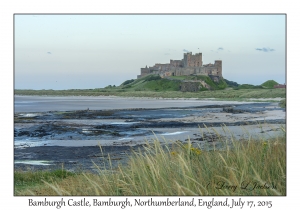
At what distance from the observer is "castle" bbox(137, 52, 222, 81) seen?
934 cm

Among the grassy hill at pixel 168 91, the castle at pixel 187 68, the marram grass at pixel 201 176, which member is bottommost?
the marram grass at pixel 201 176

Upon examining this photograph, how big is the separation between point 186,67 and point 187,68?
0.12 ft

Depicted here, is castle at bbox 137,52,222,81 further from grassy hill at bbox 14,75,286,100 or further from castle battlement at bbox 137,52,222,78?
grassy hill at bbox 14,75,286,100

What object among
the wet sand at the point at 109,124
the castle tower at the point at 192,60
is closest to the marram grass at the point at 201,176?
the wet sand at the point at 109,124

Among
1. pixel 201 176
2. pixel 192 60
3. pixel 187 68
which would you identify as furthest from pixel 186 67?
pixel 201 176

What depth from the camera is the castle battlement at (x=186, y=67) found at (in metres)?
9.34

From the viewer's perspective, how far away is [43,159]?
9508 mm

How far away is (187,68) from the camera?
9.42 meters

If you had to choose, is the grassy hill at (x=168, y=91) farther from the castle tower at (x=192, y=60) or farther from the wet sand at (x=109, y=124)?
the castle tower at (x=192, y=60)

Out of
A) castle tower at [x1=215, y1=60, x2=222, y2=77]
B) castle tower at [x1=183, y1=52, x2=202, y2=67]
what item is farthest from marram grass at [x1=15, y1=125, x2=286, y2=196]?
castle tower at [x1=215, y1=60, x2=222, y2=77]

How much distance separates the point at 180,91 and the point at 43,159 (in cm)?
440

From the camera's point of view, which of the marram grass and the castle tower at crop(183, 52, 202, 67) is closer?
the marram grass
